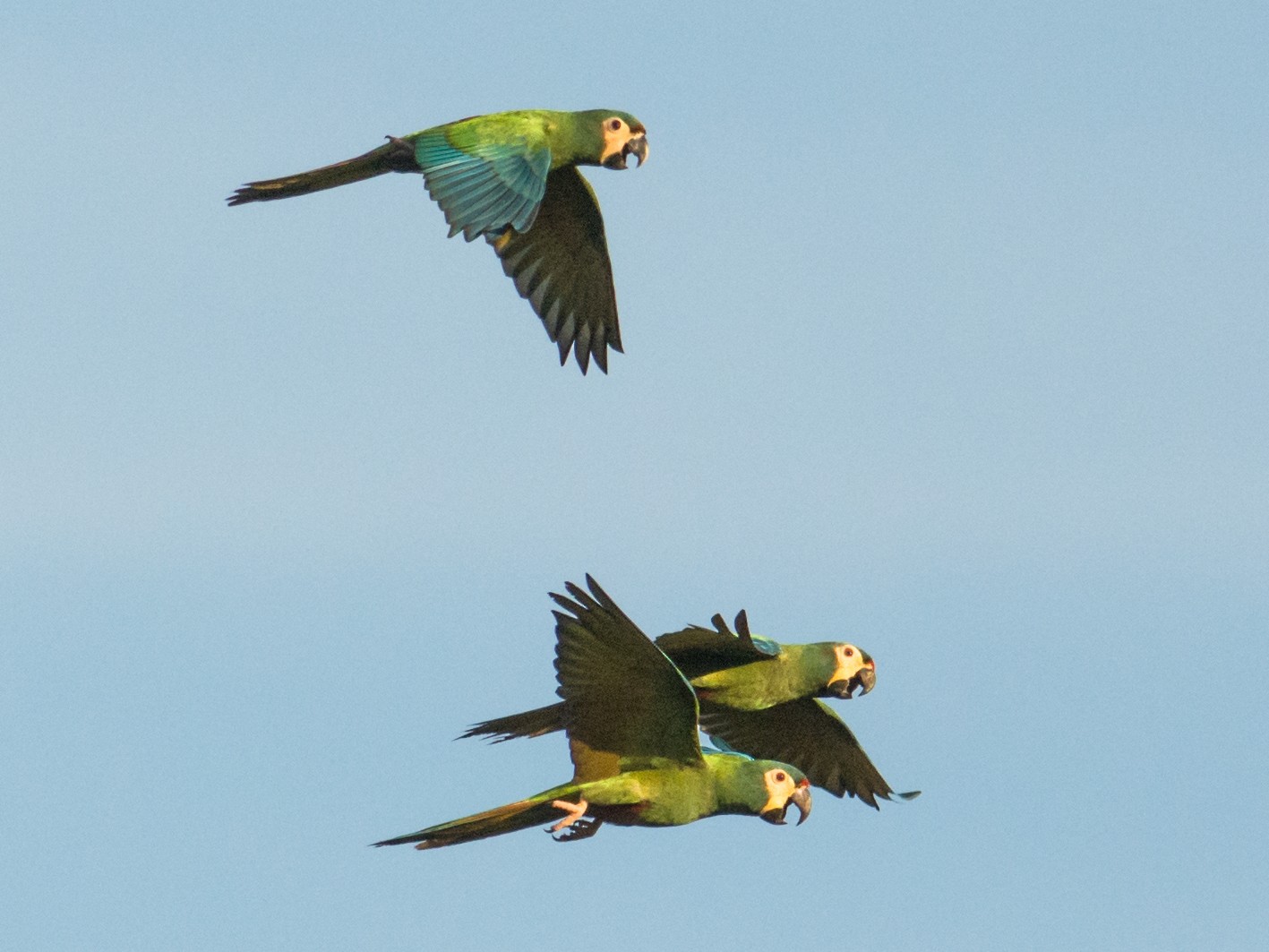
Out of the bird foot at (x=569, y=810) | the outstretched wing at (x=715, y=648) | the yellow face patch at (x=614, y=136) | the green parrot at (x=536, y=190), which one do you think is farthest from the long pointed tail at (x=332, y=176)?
the bird foot at (x=569, y=810)

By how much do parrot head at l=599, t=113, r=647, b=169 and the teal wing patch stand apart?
0.76 m

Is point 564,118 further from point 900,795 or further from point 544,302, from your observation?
point 900,795

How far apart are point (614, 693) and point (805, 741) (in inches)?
167

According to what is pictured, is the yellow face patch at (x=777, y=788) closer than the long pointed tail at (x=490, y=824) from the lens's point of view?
No

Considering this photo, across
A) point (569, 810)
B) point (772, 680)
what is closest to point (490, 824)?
point (569, 810)

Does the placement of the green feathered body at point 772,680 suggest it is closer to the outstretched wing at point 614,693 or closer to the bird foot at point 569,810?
the outstretched wing at point 614,693

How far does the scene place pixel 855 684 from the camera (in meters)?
16.9

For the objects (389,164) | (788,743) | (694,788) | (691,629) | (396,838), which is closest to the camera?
(396,838)

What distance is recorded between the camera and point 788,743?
1805 centimetres

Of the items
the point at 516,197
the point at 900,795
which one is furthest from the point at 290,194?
the point at 900,795

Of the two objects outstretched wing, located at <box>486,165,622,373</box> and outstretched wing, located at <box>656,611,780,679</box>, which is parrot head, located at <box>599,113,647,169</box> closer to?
outstretched wing, located at <box>486,165,622,373</box>

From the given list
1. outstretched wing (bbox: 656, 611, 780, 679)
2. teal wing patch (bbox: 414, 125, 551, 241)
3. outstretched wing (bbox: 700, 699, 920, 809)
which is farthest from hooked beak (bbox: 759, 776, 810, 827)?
teal wing patch (bbox: 414, 125, 551, 241)

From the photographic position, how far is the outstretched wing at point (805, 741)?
1788 centimetres

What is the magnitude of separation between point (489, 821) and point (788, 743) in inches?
185
